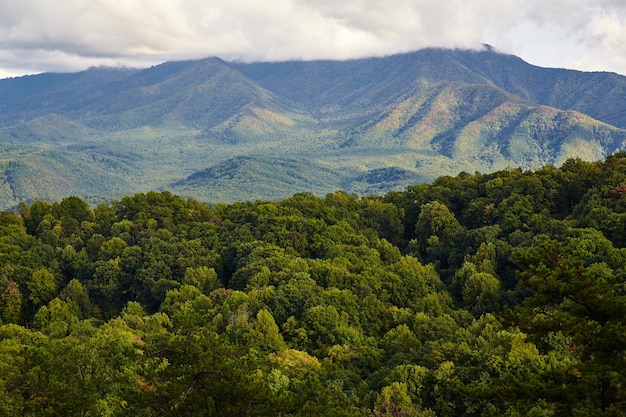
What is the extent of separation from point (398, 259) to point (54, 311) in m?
38.0

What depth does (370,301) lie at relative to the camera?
55750 mm

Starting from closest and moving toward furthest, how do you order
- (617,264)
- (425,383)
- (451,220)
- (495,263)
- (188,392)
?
(188,392) → (425,383) → (617,264) → (495,263) → (451,220)

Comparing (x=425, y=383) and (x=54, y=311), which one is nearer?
(x=425, y=383)

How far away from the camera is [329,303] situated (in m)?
53.2

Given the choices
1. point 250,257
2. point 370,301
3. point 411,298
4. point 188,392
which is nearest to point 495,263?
point 411,298

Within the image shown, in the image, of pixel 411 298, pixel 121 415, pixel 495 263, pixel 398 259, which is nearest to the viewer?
pixel 121 415

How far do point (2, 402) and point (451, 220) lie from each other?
62.7 metres

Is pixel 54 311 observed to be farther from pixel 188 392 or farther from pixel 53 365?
pixel 188 392

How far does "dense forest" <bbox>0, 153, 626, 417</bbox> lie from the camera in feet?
60.1

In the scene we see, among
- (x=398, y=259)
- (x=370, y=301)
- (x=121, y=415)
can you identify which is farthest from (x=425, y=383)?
(x=398, y=259)

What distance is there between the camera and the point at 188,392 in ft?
65.4

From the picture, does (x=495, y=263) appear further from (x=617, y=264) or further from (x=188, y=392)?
(x=188, y=392)

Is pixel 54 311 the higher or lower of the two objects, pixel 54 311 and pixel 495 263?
the lower

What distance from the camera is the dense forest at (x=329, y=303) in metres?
18.3
